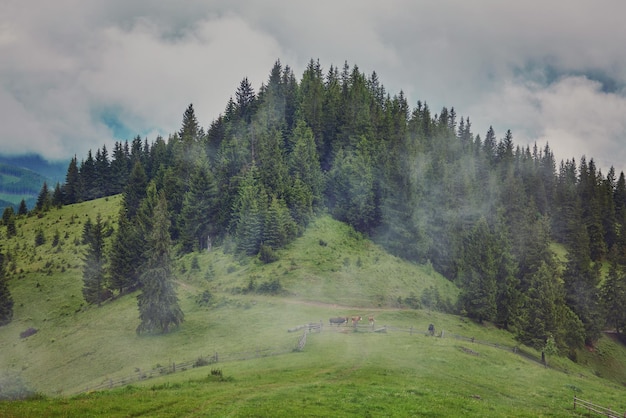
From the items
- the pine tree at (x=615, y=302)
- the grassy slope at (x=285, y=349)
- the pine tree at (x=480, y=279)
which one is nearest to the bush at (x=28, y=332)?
the grassy slope at (x=285, y=349)

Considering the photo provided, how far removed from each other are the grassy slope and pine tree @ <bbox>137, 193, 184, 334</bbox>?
270 centimetres

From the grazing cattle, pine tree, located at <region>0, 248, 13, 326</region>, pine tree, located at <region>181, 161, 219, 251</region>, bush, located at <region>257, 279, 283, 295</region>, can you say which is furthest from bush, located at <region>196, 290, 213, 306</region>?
pine tree, located at <region>0, 248, 13, 326</region>

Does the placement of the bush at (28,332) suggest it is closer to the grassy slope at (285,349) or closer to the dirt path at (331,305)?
the grassy slope at (285,349)

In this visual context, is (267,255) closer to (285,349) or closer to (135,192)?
(285,349)

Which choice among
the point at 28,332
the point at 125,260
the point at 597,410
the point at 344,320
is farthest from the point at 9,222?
the point at 597,410

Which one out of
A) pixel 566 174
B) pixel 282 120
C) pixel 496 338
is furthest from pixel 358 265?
pixel 566 174

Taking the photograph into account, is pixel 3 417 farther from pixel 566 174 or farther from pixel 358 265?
pixel 566 174

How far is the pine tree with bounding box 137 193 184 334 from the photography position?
2425 inches

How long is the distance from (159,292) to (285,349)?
2515 centimetres

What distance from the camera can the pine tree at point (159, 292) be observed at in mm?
61594

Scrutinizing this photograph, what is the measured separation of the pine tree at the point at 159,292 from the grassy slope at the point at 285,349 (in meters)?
2.70

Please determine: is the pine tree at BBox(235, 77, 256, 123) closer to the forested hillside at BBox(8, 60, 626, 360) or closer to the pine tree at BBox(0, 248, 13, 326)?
the forested hillside at BBox(8, 60, 626, 360)

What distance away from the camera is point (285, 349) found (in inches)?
1796

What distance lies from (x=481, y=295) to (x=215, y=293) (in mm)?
44165
